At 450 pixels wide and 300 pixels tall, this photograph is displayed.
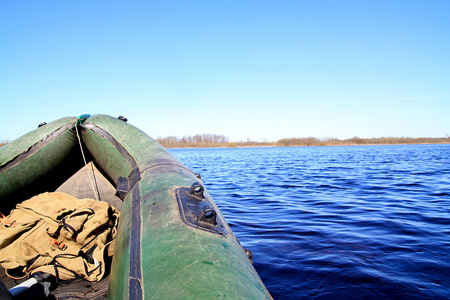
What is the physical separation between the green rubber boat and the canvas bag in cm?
16

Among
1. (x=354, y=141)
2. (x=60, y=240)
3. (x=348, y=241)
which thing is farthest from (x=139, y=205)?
(x=354, y=141)

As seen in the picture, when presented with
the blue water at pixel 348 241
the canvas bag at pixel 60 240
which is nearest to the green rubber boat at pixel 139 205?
the canvas bag at pixel 60 240

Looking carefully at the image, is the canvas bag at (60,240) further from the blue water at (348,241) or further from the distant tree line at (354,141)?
the distant tree line at (354,141)

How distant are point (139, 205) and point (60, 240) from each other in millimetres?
983

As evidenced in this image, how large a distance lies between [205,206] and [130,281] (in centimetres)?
67

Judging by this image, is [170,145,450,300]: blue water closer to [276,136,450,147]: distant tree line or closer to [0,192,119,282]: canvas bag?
[0,192,119,282]: canvas bag

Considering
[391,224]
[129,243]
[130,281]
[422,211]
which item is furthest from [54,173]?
[422,211]

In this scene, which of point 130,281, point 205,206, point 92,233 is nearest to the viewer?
point 130,281

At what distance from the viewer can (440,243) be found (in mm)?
3904

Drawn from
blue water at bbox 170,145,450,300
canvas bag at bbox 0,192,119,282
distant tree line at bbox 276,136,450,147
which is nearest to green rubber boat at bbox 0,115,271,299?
canvas bag at bbox 0,192,119,282

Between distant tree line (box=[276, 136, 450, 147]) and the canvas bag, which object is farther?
distant tree line (box=[276, 136, 450, 147])

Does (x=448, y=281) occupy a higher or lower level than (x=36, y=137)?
lower

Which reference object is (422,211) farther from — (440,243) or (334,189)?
(334,189)

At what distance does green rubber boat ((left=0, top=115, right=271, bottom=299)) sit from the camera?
1415 millimetres
